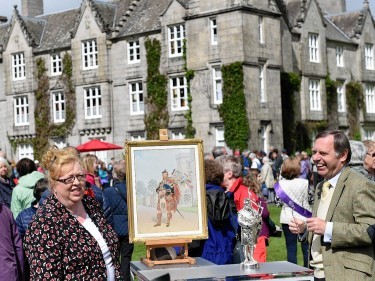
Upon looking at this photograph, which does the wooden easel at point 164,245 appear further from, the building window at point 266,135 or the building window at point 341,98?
the building window at point 341,98

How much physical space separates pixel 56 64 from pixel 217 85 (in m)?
13.0

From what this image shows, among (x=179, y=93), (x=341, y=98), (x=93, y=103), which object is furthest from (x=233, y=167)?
(x=341, y=98)

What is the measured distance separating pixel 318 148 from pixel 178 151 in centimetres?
184

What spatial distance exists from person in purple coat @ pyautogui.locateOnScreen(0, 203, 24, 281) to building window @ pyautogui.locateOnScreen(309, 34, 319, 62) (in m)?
41.7

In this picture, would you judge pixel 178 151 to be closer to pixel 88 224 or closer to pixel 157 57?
pixel 88 224

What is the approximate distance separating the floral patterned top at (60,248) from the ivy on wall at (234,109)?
107 feet

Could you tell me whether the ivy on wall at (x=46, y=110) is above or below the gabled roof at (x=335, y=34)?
below

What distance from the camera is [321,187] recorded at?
6.23 m

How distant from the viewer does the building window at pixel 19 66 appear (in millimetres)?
49375

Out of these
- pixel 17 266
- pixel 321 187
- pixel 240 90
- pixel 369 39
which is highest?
pixel 369 39

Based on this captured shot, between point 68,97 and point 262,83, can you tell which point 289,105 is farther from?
point 68,97

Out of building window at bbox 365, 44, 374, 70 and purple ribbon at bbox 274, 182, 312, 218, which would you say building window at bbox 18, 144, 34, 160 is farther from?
purple ribbon at bbox 274, 182, 312, 218

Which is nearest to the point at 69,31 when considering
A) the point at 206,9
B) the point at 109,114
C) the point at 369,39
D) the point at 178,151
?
the point at 109,114

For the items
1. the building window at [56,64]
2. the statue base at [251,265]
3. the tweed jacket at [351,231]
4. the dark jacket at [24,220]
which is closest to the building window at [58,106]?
the building window at [56,64]
